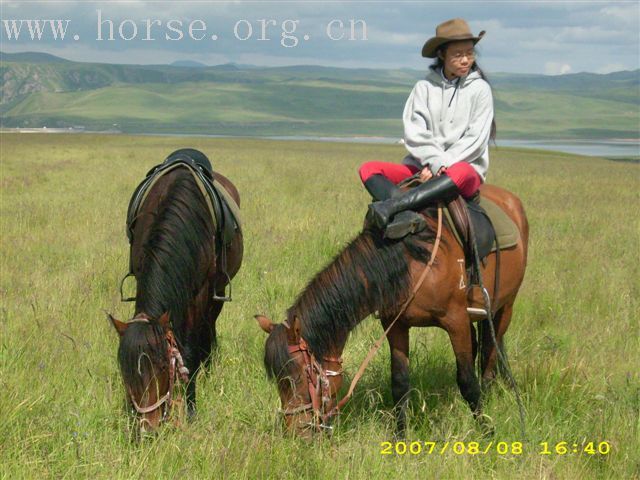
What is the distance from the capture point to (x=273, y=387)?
172 inches

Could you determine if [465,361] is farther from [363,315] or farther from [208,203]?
[208,203]

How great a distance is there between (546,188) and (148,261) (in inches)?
695

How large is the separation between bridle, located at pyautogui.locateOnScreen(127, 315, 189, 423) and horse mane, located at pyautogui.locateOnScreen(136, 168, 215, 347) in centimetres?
12

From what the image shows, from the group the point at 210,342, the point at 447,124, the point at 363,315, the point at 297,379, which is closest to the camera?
the point at 297,379

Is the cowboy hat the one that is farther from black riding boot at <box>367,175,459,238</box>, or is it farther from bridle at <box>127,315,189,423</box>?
bridle at <box>127,315,189,423</box>

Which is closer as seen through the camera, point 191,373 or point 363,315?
point 363,315

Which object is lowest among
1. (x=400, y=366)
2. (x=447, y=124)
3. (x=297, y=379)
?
(x=400, y=366)

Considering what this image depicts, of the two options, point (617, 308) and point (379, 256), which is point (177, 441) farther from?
point (617, 308)

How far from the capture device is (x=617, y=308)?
6926 millimetres

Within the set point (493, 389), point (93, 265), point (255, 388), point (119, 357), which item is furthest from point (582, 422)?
point (93, 265)

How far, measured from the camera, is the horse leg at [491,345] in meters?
→ 5.07

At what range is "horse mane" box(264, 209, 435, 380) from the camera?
12.2 feet

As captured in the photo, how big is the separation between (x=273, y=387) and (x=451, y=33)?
2.57m


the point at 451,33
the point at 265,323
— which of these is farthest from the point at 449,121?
the point at 265,323
